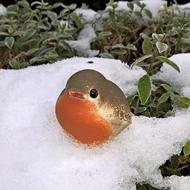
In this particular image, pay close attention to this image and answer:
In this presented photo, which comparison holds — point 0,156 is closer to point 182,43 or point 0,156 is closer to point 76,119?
point 76,119

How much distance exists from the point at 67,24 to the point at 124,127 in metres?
0.74

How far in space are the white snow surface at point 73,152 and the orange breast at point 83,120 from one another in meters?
0.05

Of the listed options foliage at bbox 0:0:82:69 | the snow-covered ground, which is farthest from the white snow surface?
foliage at bbox 0:0:82:69

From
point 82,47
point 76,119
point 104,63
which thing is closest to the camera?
point 76,119

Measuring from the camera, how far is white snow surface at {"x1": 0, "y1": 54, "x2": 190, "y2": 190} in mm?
1153

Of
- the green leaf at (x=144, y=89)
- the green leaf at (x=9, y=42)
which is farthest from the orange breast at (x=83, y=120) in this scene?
the green leaf at (x=9, y=42)

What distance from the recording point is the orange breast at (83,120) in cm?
113

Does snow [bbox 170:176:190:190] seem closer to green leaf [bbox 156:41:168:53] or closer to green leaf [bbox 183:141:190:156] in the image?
green leaf [bbox 183:141:190:156]

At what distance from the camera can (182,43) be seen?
5.51ft

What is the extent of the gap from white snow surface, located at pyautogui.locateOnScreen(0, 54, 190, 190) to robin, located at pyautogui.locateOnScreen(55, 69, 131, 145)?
0.05 metres

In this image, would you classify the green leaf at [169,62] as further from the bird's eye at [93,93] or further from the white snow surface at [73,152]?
the bird's eye at [93,93]

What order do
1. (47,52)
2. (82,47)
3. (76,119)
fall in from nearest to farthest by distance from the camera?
(76,119) < (47,52) < (82,47)

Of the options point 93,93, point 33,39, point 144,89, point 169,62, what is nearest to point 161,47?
point 169,62

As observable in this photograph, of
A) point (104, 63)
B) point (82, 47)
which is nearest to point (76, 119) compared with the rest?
point (104, 63)
